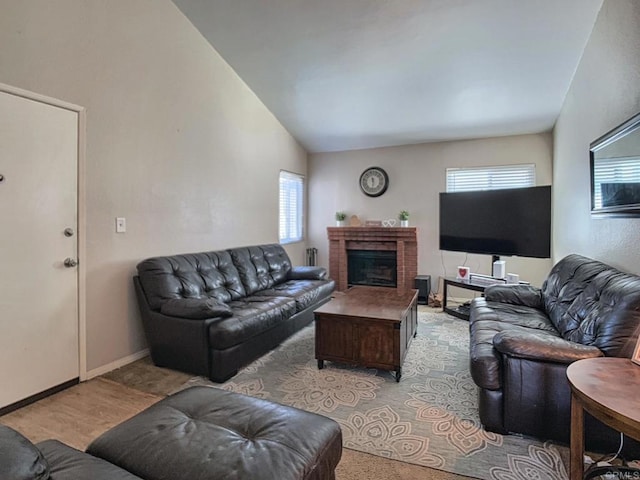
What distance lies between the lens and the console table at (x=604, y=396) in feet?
3.76

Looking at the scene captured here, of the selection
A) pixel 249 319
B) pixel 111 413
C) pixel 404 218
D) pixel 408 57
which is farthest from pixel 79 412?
pixel 404 218

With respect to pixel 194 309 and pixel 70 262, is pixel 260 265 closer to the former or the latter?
pixel 194 309

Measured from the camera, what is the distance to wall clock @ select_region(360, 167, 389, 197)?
5.76 m

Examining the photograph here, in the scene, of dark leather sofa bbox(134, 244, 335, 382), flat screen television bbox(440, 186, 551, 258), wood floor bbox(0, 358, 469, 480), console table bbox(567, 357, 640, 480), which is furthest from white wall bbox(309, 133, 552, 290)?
wood floor bbox(0, 358, 469, 480)

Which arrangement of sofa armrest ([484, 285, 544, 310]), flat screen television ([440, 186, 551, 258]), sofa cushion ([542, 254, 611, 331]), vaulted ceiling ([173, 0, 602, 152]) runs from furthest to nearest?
flat screen television ([440, 186, 551, 258]) → sofa armrest ([484, 285, 544, 310]) → vaulted ceiling ([173, 0, 602, 152]) → sofa cushion ([542, 254, 611, 331])

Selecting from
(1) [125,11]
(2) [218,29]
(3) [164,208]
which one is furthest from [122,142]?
(2) [218,29]

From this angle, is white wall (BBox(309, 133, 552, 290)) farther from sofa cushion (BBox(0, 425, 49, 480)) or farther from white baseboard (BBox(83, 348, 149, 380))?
sofa cushion (BBox(0, 425, 49, 480))

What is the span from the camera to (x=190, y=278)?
10.8 feet

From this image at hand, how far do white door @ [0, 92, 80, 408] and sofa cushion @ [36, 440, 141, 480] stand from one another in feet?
5.14

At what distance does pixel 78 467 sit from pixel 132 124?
2.78 m

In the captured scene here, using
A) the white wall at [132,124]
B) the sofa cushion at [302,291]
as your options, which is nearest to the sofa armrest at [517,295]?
the sofa cushion at [302,291]

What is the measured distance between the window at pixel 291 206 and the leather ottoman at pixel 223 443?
13.8 feet

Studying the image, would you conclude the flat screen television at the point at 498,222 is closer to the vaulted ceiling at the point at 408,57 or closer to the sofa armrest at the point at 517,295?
the sofa armrest at the point at 517,295

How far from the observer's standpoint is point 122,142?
3012 millimetres
